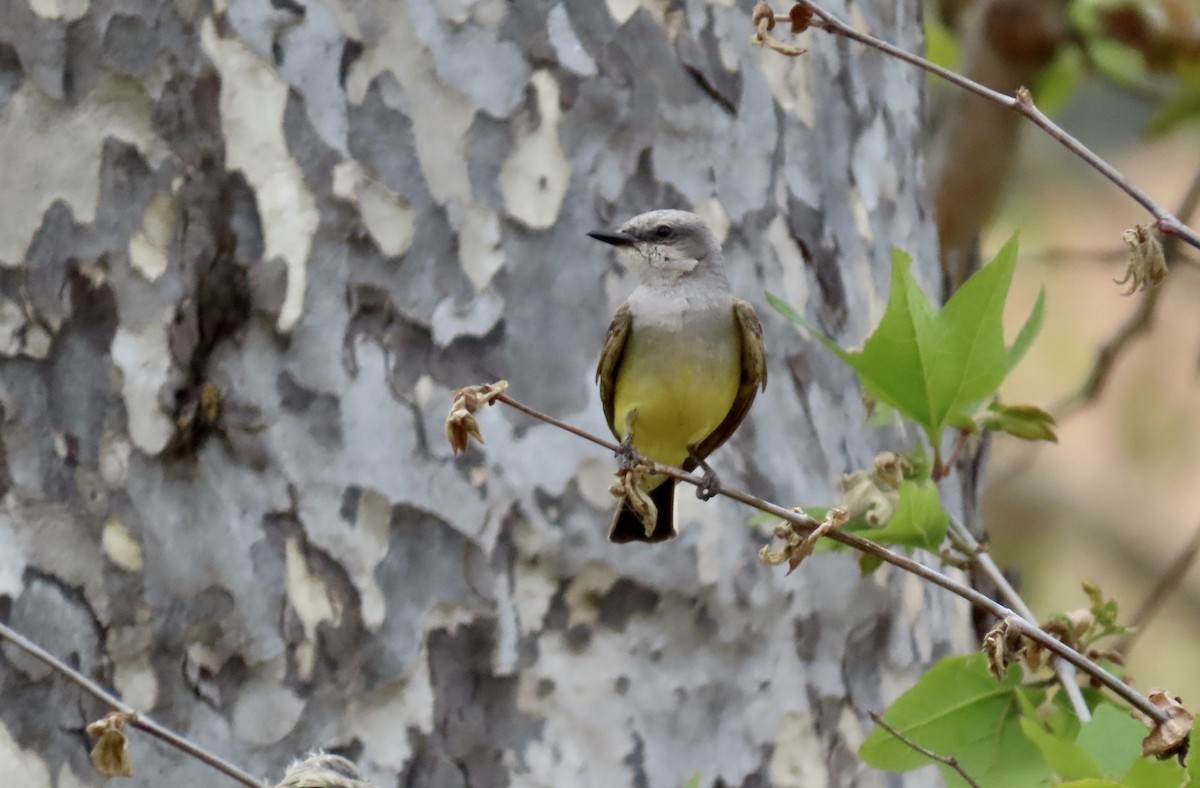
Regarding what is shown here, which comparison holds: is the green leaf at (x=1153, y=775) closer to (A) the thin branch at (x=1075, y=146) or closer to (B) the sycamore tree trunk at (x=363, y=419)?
(A) the thin branch at (x=1075, y=146)

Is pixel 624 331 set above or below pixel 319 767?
below

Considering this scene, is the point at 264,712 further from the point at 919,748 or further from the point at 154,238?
the point at 919,748

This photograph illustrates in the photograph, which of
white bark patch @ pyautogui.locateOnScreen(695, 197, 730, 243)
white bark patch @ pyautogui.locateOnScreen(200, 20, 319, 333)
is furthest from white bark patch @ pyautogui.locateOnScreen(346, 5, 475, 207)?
white bark patch @ pyautogui.locateOnScreen(695, 197, 730, 243)

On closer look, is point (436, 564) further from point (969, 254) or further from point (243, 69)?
point (969, 254)

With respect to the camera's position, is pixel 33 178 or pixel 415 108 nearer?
pixel 33 178

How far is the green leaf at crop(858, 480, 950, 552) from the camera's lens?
1.96m

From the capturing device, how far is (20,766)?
8.31ft

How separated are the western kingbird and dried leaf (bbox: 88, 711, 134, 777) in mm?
1417

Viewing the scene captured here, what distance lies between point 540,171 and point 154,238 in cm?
73

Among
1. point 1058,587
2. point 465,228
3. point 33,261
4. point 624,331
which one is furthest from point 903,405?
point 1058,587

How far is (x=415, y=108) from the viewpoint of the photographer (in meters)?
2.88

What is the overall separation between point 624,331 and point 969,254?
226 centimetres

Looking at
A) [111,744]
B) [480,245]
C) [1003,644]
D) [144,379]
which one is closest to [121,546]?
[144,379]

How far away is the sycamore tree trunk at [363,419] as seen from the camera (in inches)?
104
